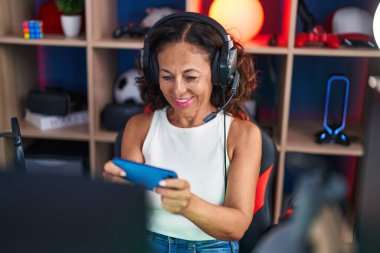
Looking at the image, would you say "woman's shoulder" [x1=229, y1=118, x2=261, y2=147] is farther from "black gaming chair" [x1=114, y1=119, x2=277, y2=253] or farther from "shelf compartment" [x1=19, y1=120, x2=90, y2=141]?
"shelf compartment" [x1=19, y1=120, x2=90, y2=141]

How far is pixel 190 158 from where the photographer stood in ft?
4.26

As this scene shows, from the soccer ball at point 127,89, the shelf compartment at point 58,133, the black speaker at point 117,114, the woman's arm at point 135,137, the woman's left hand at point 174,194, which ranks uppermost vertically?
the woman's left hand at point 174,194

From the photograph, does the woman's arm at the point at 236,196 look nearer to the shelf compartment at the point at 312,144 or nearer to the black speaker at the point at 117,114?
the shelf compartment at the point at 312,144

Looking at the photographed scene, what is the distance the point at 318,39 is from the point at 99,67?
955 millimetres

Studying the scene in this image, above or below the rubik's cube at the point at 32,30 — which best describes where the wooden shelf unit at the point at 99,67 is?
below

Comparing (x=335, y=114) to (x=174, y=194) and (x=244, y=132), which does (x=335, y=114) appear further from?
(x=174, y=194)

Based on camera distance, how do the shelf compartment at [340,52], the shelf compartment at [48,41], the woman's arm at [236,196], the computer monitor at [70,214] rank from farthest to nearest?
the shelf compartment at [48,41] < the shelf compartment at [340,52] < the woman's arm at [236,196] < the computer monitor at [70,214]

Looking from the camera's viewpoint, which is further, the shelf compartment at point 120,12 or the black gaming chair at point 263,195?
the shelf compartment at point 120,12

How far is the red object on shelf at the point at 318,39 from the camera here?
79.6 inches

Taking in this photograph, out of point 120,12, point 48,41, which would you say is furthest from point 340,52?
point 48,41

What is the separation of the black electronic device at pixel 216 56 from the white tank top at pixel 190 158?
0.09 m

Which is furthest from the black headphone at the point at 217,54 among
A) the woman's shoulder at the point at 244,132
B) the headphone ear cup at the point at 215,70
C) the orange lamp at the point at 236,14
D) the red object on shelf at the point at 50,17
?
the red object on shelf at the point at 50,17

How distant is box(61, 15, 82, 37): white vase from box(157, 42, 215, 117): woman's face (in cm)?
110

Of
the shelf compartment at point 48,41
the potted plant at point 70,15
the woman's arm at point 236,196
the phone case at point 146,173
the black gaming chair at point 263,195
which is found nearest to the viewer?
the phone case at point 146,173
